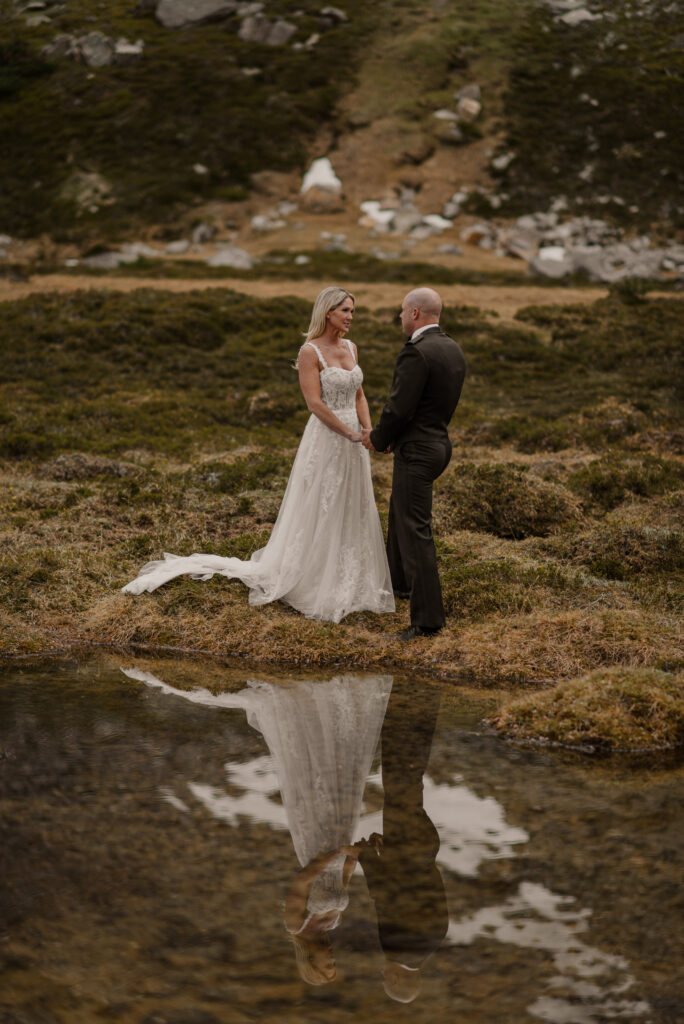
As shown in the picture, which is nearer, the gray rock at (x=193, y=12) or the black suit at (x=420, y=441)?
the black suit at (x=420, y=441)

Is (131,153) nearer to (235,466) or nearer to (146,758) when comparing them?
(235,466)

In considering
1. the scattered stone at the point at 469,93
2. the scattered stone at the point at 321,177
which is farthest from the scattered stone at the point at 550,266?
the scattered stone at the point at 469,93

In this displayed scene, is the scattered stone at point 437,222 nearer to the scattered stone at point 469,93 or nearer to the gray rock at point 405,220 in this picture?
the gray rock at point 405,220

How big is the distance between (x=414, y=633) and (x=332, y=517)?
1.32m

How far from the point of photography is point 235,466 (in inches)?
508

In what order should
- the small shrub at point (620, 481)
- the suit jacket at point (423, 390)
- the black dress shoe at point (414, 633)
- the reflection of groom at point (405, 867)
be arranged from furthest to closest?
the small shrub at point (620, 481)
the black dress shoe at point (414, 633)
the suit jacket at point (423, 390)
the reflection of groom at point (405, 867)

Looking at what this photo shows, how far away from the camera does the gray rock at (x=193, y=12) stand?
166 ft

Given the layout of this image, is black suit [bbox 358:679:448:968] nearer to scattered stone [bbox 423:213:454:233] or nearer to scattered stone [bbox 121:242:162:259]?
scattered stone [bbox 121:242:162:259]

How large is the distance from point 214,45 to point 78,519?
143ft

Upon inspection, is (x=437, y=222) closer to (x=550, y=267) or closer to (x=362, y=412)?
(x=550, y=267)

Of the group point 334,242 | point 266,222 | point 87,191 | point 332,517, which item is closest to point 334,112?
point 266,222

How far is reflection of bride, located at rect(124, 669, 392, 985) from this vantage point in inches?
166

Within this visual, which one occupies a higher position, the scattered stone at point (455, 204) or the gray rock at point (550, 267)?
the gray rock at point (550, 267)

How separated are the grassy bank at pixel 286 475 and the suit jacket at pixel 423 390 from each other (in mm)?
1622
